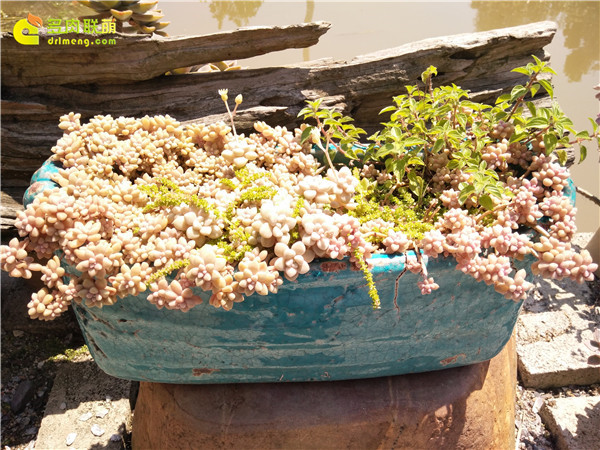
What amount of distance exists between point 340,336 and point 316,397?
0.36 meters

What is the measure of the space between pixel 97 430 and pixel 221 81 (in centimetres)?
174

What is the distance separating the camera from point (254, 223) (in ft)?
4.58

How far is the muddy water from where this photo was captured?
5.04 metres

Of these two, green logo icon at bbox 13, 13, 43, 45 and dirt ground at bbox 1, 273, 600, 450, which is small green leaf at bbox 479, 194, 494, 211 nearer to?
dirt ground at bbox 1, 273, 600, 450

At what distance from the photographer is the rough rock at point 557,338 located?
247 cm

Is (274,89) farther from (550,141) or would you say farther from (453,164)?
(550,141)

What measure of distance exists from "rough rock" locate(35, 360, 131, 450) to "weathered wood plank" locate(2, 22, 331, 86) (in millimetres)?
1465

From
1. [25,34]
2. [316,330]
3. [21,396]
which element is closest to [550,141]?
[316,330]

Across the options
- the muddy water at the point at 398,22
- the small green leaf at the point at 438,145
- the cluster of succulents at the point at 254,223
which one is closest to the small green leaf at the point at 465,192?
the cluster of succulents at the point at 254,223

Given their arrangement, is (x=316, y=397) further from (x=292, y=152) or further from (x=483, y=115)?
(x=483, y=115)

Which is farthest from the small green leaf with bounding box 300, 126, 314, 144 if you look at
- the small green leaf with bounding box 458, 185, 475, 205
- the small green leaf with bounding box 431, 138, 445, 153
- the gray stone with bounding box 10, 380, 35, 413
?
the gray stone with bounding box 10, 380, 35, 413

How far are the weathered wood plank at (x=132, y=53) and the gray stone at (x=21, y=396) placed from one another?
1.50m

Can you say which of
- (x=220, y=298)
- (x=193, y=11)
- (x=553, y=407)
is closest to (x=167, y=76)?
(x=220, y=298)

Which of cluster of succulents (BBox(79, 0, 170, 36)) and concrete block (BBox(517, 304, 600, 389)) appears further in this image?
cluster of succulents (BBox(79, 0, 170, 36))
